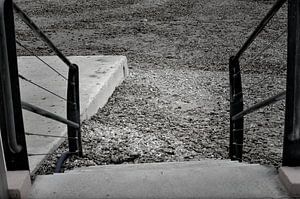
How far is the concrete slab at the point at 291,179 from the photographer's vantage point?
179 centimetres

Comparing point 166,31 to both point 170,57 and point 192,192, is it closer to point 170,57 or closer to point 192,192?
point 170,57

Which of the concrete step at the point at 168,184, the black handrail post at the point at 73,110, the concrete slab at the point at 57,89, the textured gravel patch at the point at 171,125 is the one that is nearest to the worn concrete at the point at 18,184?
the concrete step at the point at 168,184

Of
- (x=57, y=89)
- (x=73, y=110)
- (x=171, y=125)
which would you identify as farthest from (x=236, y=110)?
(x=57, y=89)

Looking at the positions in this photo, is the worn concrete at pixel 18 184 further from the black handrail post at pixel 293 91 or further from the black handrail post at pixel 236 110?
the black handrail post at pixel 236 110

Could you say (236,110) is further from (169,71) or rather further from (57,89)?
(169,71)

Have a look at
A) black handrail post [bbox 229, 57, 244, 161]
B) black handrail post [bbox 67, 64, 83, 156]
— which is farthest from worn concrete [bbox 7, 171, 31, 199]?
black handrail post [bbox 229, 57, 244, 161]

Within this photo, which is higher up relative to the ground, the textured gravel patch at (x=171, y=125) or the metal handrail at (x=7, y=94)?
the metal handrail at (x=7, y=94)

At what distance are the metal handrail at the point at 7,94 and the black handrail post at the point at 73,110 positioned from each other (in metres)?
1.36

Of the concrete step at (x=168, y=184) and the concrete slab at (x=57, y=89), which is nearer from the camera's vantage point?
the concrete step at (x=168, y=184)

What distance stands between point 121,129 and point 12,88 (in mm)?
2392

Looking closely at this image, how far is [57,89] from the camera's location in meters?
4.61

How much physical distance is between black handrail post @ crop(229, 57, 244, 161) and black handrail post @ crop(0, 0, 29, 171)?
1988 mm

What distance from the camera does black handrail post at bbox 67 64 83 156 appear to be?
3.38 meters

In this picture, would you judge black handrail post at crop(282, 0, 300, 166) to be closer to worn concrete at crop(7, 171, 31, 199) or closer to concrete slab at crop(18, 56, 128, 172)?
worn concrete at crop(7, 171, 31, 199)
